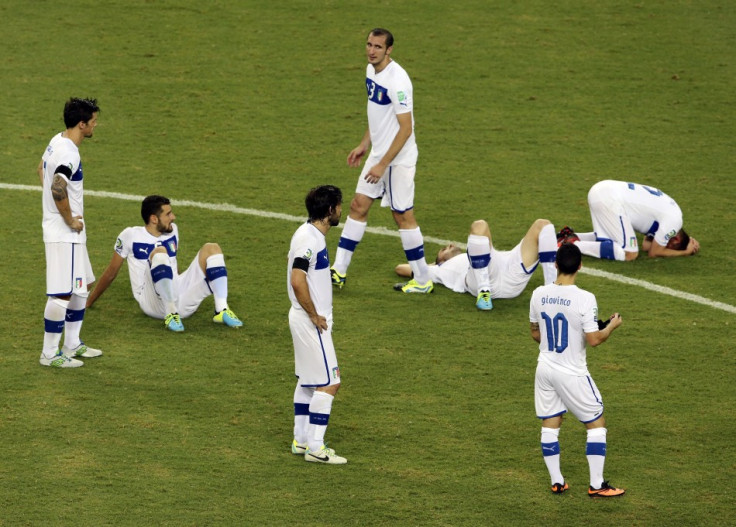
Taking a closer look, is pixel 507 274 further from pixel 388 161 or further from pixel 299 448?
pixel 299 448

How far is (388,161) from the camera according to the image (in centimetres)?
1138

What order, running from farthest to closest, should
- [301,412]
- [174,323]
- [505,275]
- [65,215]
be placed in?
[505,275] → [174,323] → [65,215] → [301,412]

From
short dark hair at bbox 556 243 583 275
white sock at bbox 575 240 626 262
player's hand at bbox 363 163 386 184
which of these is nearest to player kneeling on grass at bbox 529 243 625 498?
short dark hair at bbox 556 243 583 275

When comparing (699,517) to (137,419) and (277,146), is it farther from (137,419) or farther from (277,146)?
(277,146)

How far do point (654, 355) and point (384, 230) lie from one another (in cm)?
412

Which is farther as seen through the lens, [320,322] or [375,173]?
[375,173]

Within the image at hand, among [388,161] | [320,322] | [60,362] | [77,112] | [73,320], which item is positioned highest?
[77,112]

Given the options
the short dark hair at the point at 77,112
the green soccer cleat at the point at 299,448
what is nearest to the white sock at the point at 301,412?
the green soccer cleat at the point at 299,448

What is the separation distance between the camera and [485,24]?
19891mm

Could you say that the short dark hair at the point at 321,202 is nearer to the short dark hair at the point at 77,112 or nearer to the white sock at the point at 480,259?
the short dark hair at the point at 77,112

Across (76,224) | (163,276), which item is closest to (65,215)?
(76,224)

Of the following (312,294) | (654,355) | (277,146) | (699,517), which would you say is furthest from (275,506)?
(277,146)

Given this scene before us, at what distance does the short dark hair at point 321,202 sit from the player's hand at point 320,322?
69 cm

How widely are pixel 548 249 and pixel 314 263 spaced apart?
3639 mm
